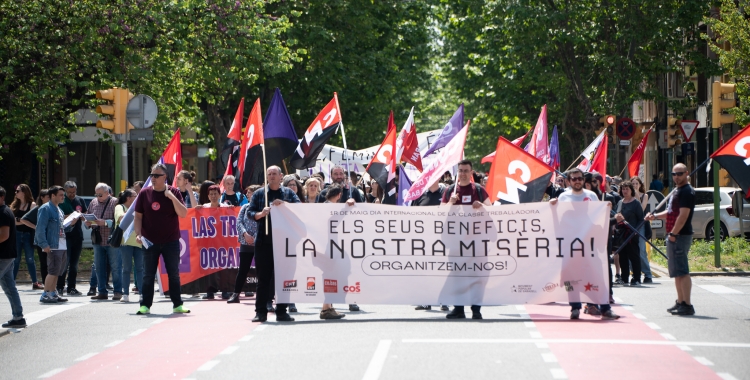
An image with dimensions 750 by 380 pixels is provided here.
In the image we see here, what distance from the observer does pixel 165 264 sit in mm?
14062

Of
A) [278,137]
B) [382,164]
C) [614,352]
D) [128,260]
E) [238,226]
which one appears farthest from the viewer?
[382,164]

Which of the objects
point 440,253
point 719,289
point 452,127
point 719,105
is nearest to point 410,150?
point 452,127

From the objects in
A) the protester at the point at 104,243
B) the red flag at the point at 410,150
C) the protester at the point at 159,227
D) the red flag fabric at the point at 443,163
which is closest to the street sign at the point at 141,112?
the protester at the point at 104,243

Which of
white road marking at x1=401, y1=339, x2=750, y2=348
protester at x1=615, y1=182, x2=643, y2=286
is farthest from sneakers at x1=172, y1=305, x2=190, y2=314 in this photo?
protester at x1=615, y1=182, x2=643, y2=286

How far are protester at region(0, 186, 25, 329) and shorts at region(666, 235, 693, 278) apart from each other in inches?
286

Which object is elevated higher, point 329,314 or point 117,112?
point 117,112

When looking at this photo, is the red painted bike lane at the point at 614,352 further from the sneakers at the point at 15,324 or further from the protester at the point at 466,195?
the sneakers at the point at 15,324

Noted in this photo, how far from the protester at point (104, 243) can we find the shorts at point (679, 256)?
777cm

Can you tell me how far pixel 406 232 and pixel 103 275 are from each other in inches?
224

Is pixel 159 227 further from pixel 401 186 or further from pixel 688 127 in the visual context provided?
pixel 688 127

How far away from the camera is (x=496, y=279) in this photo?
12859 millimetres

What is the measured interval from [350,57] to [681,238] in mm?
24878

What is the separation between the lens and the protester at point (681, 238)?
13.0 meters

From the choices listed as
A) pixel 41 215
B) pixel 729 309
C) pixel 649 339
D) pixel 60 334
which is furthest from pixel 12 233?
pixel 729 309
